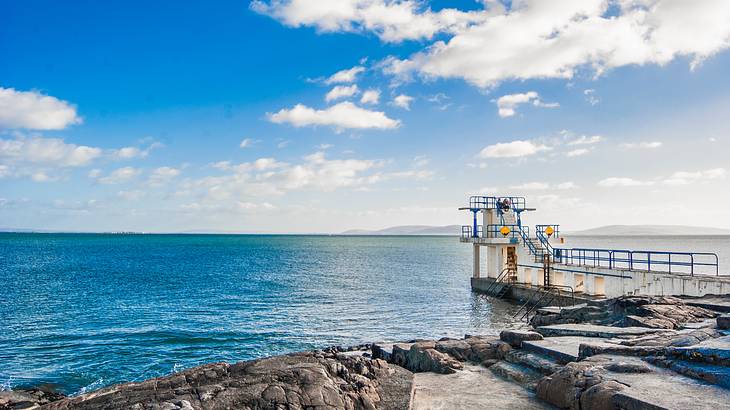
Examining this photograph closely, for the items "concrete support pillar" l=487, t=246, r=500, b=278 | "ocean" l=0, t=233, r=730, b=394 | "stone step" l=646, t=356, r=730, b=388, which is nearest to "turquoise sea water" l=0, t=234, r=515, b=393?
"ocean" l=0, t=233, r=730, b=394

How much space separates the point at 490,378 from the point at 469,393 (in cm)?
123

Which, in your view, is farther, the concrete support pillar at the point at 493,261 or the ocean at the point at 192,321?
the concrete support pillar at the point at 493,261

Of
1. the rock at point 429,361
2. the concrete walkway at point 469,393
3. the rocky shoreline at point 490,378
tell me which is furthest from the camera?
the rock at point 429,361

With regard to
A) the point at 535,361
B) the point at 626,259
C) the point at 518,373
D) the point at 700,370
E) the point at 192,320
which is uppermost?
the point at 626,259

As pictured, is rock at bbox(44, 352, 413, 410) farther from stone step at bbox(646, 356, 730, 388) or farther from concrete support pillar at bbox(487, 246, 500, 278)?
concrete support pillar at bbox(487, 246, 500, 278)

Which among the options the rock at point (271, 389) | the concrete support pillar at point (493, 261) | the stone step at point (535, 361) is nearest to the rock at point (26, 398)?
the rock at point (271, 389)

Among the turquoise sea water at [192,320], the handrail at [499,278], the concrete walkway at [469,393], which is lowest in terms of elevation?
the turquoise sea water at [192,320]

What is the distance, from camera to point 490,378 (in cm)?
1066

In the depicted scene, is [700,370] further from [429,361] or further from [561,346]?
[429,361]

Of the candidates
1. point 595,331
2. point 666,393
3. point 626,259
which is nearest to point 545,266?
point 626,259

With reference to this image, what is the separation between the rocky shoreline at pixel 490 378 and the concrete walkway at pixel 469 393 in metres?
0.02

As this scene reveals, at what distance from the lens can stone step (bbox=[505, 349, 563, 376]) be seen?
Answer: 10.2m

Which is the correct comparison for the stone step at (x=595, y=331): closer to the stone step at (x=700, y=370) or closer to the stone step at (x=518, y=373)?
the stone step at (x=518, y=373)

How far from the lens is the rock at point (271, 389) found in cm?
780
